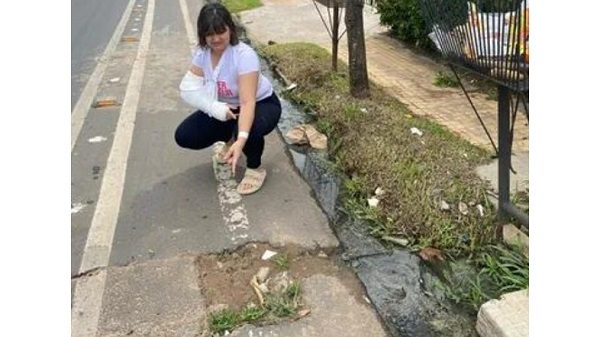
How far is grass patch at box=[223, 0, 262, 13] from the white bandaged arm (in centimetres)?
830

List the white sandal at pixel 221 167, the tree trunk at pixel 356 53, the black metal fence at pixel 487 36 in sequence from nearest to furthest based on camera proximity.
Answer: the black metal fence at pixel 487 36, the white sandal at pixel 221 167, the tree trunk at pixel 356 53

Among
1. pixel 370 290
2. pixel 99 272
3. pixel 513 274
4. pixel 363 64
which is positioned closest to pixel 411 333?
pixel 370 290

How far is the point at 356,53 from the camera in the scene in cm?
556

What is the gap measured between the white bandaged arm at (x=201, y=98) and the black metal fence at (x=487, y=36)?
1494 mm

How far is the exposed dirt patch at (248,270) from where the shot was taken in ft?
9.42

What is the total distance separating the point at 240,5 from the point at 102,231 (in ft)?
31.7

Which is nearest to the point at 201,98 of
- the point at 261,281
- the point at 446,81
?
the point at 261,281

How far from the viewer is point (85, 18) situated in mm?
11227

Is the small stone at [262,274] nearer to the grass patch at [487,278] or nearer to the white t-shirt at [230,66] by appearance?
the grass patch at [487,278]

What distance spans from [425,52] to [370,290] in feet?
17.4

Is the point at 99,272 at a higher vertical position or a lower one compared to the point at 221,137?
lower

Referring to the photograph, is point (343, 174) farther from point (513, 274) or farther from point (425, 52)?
point (425, 52)

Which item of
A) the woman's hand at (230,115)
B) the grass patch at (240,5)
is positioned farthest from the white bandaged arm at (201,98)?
the grass patch at (240,5)

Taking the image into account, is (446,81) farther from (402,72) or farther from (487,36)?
(487,36)
